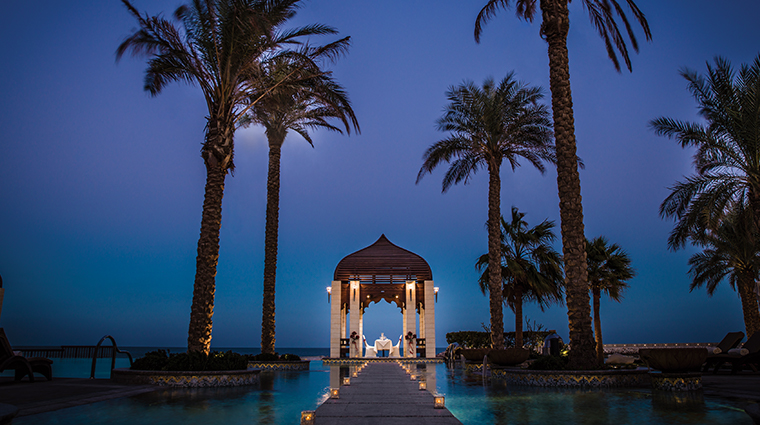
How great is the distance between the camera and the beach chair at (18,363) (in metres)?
8.09

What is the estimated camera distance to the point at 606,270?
73.4 feet

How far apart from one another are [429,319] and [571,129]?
15985mm

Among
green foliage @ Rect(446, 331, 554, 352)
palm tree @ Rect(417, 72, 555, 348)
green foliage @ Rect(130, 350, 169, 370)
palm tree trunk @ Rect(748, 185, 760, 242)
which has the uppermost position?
palm tree @ Rect(417, 72, 555, 348)

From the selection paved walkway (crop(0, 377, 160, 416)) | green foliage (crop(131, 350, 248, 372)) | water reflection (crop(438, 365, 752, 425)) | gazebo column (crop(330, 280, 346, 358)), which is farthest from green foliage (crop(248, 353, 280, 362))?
gazebo column (crop(330, 280, 346, 358))

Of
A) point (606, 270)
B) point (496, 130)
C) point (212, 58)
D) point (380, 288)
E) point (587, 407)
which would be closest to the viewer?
point (587, 407)

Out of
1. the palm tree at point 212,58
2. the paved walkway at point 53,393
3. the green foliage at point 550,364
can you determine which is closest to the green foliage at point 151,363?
the paved walkway at point 53,393

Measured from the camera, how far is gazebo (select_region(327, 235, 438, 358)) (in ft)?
82.2

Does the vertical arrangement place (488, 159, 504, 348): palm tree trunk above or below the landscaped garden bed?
above

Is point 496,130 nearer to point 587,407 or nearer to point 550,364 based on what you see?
point 550,364

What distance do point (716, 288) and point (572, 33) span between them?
20.6 meters

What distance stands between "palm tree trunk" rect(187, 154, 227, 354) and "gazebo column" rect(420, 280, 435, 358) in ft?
51.6

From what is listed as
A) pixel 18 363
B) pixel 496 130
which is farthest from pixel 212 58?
pixel 496 130

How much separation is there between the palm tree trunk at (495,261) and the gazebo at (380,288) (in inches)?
368

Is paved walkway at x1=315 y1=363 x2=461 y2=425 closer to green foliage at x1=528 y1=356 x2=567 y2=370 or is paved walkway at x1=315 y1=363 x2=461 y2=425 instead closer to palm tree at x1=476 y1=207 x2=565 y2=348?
green foliage at x1=528 y1=356 x2=567 y2=370
